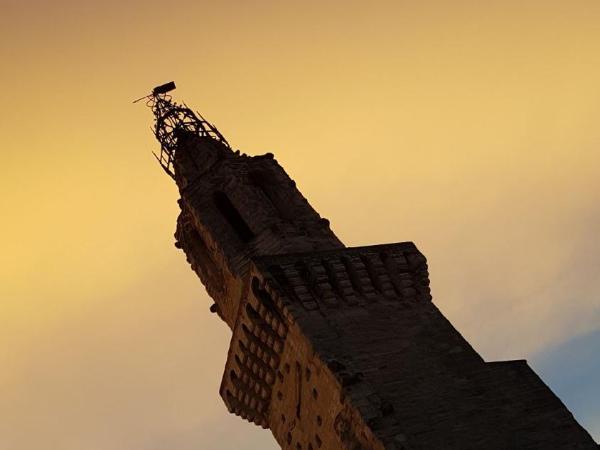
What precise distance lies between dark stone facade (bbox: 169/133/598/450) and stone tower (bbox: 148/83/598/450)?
0.09 ft

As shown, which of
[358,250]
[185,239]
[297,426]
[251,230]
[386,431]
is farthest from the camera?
[185,239]

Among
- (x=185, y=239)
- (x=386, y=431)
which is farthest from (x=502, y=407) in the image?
(x=185, y=239)

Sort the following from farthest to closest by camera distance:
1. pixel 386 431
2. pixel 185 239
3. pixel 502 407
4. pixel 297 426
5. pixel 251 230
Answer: pixel 185 239 → pixel 251 230 → pixel 297 426 → pixel 502 407 → pixel 386 431

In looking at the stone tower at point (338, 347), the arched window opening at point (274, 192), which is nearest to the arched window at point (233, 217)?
the stone tower at point (338, 347)

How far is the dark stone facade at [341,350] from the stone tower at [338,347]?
0.03 meters

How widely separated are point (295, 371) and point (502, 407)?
14.3 ft

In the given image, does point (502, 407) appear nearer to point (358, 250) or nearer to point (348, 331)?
point (348, 331)

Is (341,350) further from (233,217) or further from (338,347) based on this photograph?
(233,217)

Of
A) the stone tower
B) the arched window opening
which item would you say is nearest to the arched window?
the stone tower

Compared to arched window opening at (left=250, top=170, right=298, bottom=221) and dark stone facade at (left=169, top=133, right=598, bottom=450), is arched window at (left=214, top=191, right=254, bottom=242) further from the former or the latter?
arched window opening at (left=250, top=170, right=298, bottom=221)

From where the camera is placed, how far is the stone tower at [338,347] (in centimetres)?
1648

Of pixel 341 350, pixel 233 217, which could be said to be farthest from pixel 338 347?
pixel 233 217

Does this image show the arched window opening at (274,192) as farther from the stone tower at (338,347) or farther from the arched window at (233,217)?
the arched window at (233,217)

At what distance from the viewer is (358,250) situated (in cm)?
1992
